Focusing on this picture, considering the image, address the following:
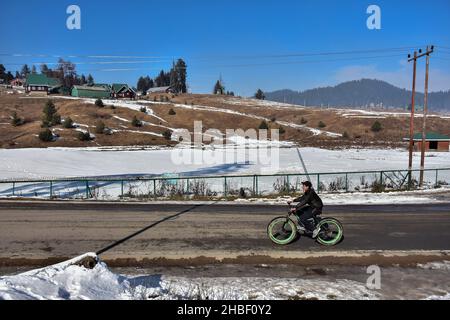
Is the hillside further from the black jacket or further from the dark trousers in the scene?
the black jacket

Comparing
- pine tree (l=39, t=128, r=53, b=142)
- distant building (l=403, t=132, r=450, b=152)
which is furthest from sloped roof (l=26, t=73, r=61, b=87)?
distant building (l=403, t=132, r=450, b=152)

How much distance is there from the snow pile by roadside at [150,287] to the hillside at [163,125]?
5236 centimetres

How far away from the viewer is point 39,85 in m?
129

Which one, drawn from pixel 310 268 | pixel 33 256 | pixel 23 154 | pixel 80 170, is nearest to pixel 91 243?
pixel 33 256

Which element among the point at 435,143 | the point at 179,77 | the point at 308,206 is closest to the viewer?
the point at 308,206

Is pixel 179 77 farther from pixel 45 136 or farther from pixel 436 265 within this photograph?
pixel 436 265

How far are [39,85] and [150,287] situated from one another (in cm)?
13720

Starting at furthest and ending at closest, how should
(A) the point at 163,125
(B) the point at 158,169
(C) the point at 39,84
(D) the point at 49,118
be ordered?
(C) the point at 39,84 → (A) the point at 163,125 → (D) the point at 49,118 → (B) the point at 158,169

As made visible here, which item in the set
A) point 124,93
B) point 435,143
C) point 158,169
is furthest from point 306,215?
point 124,93

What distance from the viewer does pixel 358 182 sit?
92.5ft

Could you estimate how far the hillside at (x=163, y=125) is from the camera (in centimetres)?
6300

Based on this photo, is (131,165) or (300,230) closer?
(300,230)

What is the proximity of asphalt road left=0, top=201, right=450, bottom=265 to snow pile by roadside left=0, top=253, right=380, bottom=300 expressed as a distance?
2160 mm

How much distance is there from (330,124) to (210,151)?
53491mm
